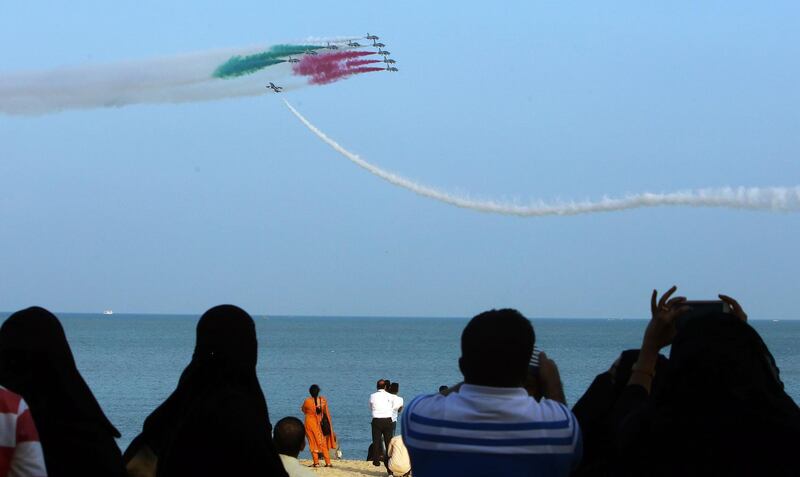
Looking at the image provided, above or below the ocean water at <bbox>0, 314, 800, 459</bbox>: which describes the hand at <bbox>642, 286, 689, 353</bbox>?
above

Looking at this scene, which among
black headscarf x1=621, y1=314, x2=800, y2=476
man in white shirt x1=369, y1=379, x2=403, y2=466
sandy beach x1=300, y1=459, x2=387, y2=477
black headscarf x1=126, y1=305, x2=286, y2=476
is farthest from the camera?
man in white shirt x1=369, y1=379, x2=403, y2=466

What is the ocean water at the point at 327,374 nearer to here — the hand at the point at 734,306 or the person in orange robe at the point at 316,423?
the person in orange robe at the point at 316,423

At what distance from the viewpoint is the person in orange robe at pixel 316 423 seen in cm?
2028

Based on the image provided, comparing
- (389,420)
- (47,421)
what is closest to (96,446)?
(47,421)

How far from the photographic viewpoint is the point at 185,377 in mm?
5332

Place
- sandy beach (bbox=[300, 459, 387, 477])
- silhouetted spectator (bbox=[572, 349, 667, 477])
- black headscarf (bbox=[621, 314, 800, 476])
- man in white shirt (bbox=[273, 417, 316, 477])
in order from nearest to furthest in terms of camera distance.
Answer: black headscarf (bbox=[621, 314, 800, 476]), silhouetted spectator (bbox=[572, 349, 667, 477]), man in white shirt (bbox=[273, 417, 316, 477]), sandy beach (bbox=[300, 459, 387, 477])

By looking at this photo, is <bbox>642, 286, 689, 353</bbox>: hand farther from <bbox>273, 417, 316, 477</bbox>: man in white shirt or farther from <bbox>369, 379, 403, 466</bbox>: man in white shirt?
<bbox>369, 379, 403, 466</bbox>: man in white shirt

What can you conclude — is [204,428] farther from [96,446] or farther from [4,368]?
[4,368]

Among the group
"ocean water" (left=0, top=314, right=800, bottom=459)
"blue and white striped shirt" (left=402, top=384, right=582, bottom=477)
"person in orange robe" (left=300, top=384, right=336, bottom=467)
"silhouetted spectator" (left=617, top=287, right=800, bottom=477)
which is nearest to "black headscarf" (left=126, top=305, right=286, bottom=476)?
"blue and white striped shirt" (left=402, top=384, right=582, bottom=477)

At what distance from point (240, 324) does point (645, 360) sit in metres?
1.64

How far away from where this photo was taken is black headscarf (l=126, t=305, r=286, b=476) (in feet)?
16.8

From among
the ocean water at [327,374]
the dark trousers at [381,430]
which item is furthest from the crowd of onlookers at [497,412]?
the ocean water at [327,374]

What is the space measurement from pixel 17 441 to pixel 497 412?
1.69 metres

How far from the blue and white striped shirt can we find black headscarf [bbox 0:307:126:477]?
1.37 m
